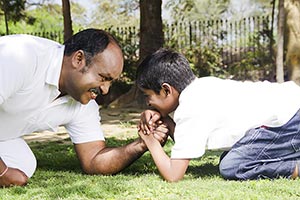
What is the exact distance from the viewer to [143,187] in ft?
10.2

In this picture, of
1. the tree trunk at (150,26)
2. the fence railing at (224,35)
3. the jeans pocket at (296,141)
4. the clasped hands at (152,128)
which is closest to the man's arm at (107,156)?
the clasped hands at (152,128)

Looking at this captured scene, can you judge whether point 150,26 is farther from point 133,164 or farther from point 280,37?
point 133,164

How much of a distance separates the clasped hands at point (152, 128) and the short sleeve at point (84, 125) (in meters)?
0.40

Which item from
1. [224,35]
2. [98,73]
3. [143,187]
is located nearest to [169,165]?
[143,187]

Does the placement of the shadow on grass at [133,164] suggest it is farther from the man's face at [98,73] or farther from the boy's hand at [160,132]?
the man's face at [98,73]

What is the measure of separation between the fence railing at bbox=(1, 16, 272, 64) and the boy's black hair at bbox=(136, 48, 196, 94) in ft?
37.8

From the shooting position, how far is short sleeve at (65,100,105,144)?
3.64 m

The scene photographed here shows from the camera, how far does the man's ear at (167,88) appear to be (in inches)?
128

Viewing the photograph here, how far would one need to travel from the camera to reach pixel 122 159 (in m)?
3.55

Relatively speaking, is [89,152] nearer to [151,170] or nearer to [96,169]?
[96,169]

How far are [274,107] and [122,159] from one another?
1024 millimetres

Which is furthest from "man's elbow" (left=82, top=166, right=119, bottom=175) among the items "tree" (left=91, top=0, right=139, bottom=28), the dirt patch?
"tree" (left=91, top=0, right=139, bottom=28)

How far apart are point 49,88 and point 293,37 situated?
24.1ft

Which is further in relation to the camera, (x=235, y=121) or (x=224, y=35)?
(x=224, y=35)
